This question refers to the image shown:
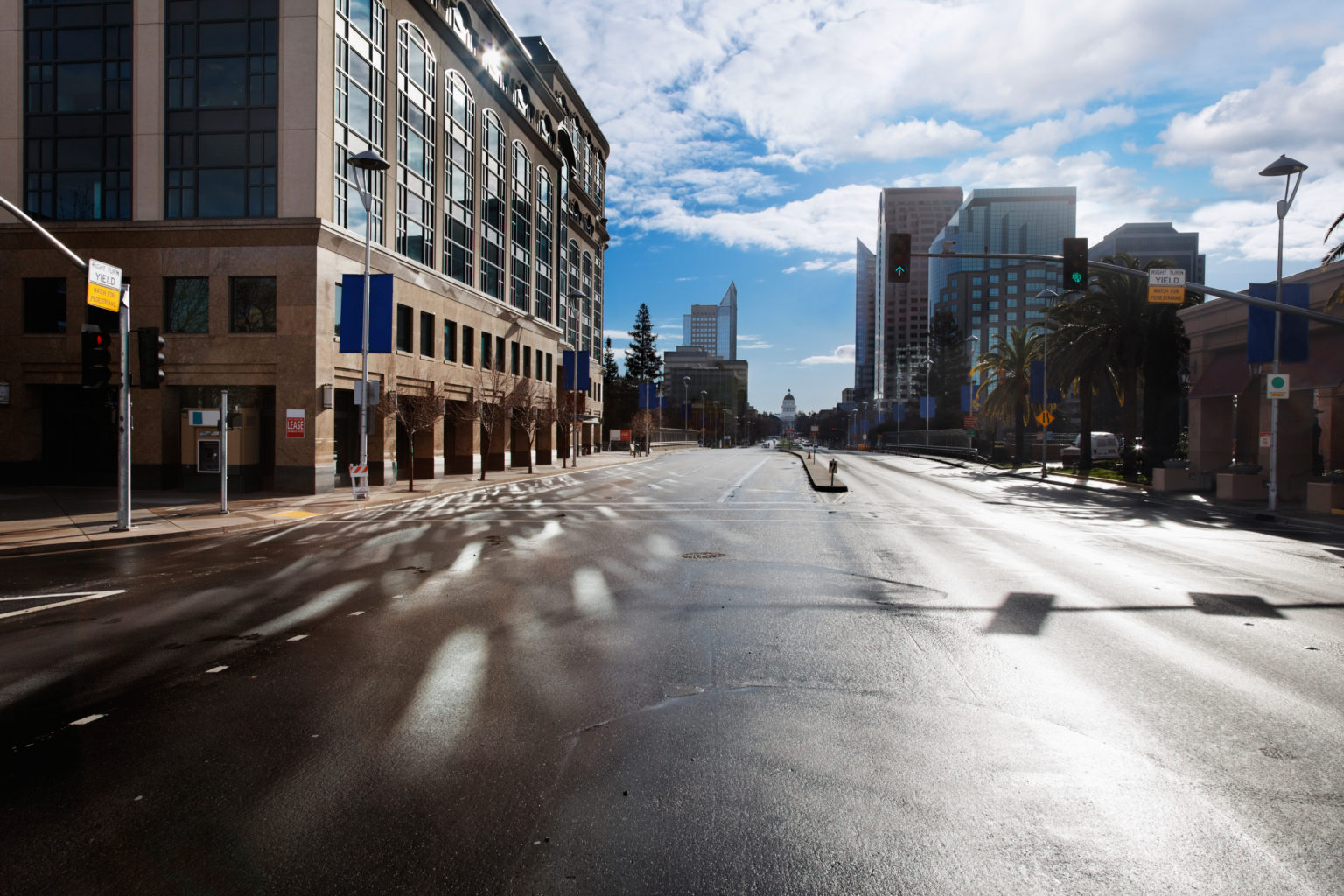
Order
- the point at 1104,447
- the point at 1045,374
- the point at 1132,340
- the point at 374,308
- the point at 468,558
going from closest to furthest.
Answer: the point at 468,558 → the point at 374,308 → the point at 1132,340 → the point at 1045,374 → the point at 1104,447

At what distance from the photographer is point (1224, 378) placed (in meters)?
31.3

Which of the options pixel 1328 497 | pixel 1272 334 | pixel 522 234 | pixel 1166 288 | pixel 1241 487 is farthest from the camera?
pixel 522 234

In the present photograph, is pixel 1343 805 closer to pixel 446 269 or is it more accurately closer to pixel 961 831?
pixel 961 831

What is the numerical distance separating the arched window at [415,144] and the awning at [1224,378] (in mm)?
34658

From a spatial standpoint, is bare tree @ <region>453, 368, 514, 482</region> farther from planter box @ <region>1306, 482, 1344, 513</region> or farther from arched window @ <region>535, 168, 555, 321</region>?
→ planter box @ <region>1306, 482, 1344, 513</region>

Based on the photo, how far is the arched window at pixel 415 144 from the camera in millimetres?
32469

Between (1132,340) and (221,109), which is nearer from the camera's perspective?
(221,109)

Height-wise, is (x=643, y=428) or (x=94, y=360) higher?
(x=94, y=360)

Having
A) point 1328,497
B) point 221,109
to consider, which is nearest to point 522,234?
point 221,109

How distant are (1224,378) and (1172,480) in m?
5.55

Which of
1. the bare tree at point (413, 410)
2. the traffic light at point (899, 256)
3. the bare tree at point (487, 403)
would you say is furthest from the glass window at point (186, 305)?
the traffic light at point (899, 256)

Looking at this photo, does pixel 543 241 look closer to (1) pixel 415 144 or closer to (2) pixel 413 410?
(1) pixel 415 144

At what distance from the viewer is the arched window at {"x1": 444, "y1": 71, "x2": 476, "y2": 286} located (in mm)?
37562

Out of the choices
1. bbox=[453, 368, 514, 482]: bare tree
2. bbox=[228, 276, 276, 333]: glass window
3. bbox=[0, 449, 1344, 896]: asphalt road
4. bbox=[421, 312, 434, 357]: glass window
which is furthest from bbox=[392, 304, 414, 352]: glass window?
bbox=[0, 449, 1344, 896]: asphalt road
